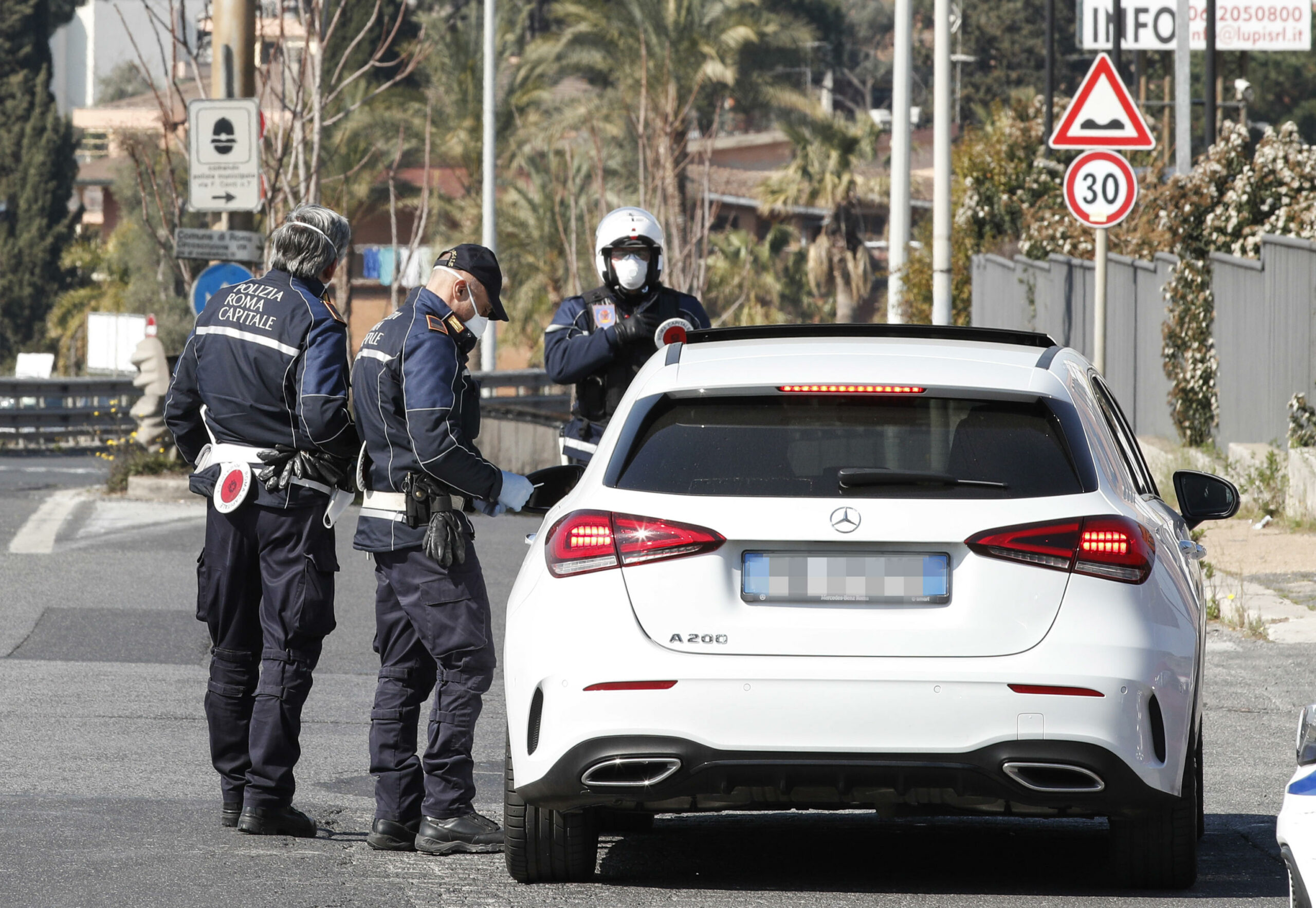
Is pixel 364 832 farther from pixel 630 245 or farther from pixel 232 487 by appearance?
pixel 630 245

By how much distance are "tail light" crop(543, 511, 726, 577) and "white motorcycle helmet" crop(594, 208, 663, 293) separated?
143 inches

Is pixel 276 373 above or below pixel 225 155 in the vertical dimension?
below

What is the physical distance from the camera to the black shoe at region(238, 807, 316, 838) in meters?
6.05

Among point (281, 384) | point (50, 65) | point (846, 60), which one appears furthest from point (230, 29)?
point (846, 60)

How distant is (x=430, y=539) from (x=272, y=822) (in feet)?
3.48

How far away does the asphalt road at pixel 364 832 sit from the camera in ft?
17.6

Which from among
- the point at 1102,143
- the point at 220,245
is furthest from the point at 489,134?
the point at 1102,143

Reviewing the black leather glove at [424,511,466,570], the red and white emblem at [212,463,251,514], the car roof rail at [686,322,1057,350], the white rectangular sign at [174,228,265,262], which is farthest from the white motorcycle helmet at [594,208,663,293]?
the white rectangular sign at [174,228,265,262]

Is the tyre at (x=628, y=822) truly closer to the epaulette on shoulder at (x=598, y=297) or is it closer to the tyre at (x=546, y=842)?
the tyre at (x=546, y=842)

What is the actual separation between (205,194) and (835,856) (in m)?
11.6

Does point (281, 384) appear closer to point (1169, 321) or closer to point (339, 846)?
point (339, 846)

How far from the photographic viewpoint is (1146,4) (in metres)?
39.8

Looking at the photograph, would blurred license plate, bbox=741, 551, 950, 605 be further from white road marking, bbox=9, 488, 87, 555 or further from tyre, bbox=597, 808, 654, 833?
white road marking, bbox=9, 488, 87, 555

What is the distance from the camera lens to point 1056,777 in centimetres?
495
